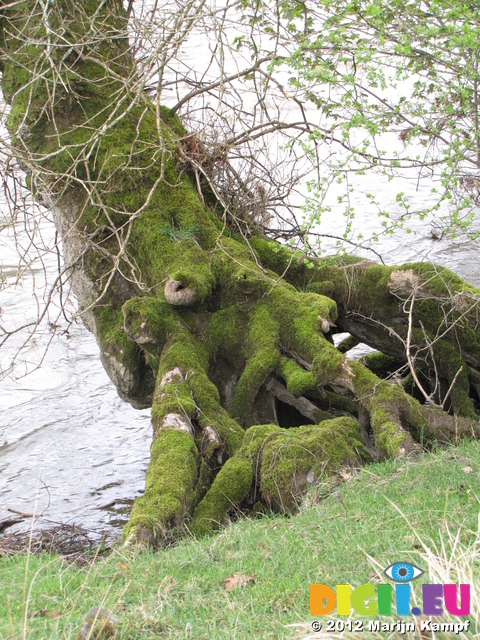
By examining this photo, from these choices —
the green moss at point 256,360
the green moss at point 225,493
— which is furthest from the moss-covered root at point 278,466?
the green moss at point 256,360

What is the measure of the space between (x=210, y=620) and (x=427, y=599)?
1.15 m

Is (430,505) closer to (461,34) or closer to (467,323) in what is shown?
(467,323)

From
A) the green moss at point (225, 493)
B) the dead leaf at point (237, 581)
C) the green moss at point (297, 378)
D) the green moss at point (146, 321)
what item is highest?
the green moss at point (146, 321)

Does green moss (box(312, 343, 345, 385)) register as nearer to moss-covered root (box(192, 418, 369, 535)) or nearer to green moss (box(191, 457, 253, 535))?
moss-covered root (box(192, 418, 369, 535))

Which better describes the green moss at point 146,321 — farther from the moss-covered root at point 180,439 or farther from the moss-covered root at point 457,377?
the moss-covered root at point 457,377

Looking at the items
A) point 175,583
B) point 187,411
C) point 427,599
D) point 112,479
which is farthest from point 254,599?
point 112,479

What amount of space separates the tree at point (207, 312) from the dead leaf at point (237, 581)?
4.34 ft

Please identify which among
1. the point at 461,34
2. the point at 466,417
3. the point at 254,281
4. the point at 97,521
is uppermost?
the point at 461,34

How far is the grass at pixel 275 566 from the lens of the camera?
10.3ft

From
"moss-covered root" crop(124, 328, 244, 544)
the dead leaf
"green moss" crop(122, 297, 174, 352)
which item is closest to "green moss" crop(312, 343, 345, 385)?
"moss-covered root" crop(124, 328, 244, 544)

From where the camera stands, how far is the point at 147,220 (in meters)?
7.64

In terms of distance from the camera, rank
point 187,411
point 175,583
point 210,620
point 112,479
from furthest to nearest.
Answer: point 112,479, point 187,411, point 175,583, point 210,620

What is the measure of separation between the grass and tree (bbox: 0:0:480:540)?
629 millimetres

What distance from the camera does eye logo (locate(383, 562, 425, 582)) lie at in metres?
2.99
